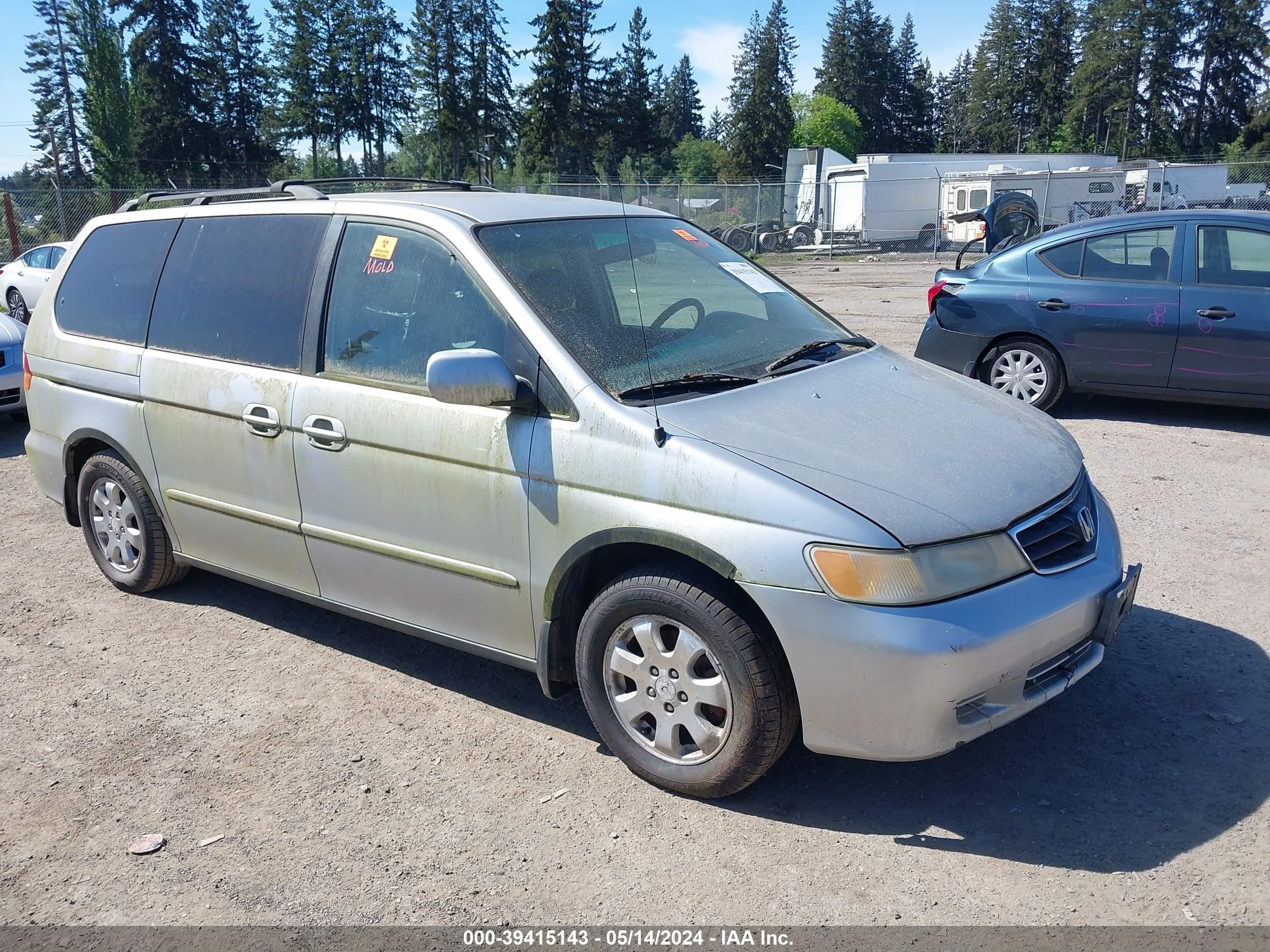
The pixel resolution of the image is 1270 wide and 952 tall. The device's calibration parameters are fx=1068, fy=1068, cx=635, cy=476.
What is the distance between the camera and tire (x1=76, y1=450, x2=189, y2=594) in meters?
5.03

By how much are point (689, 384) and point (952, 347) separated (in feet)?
17.8

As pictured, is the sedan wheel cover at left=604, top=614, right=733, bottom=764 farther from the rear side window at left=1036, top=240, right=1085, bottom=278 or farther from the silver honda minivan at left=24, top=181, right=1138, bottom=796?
the rear side window at left=1036, top=240, right=1085, bottom=278

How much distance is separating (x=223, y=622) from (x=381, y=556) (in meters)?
1.49

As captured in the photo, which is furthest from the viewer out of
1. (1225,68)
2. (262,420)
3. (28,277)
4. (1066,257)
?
(1225,68)

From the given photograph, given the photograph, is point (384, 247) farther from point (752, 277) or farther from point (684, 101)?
point (684, 101)

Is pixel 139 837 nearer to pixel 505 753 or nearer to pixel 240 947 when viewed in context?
pixel 240 947

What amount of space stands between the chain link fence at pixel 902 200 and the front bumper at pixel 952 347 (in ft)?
76.2

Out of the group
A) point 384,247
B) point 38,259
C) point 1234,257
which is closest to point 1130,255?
point 1234,257

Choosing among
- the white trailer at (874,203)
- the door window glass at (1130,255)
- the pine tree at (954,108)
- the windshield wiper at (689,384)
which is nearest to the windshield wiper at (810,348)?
the windshield wiper at (689,384)

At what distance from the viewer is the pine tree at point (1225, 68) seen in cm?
7625

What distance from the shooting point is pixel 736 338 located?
403 cm

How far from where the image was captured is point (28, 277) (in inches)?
711

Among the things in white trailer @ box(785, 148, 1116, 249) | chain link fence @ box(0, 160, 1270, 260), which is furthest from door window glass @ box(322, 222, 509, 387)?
white trailer @ box(785, 148, 1116, 249)

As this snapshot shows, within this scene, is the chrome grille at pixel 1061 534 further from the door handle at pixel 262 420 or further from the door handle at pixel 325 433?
the door handle at pixel 262 420
